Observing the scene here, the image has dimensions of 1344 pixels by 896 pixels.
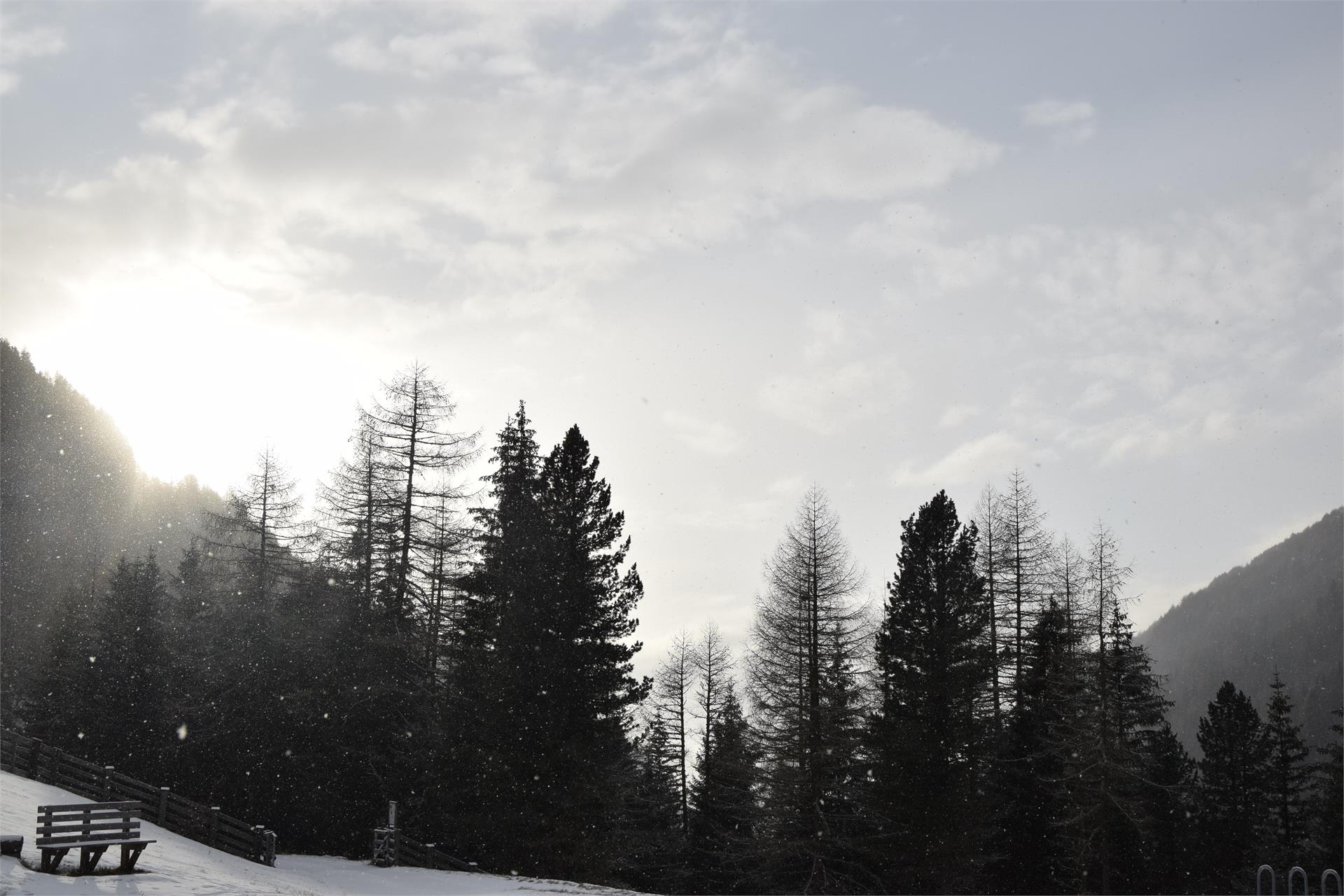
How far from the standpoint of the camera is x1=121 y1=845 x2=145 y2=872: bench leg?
693 inches

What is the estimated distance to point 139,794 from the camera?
83.7ft

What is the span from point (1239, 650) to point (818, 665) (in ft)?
554

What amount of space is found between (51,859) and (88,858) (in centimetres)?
56

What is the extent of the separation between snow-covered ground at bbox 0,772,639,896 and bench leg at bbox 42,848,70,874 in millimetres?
191

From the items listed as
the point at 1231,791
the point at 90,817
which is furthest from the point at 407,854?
the point at 1231,791

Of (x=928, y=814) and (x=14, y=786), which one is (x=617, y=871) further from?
(x=14, y=786)

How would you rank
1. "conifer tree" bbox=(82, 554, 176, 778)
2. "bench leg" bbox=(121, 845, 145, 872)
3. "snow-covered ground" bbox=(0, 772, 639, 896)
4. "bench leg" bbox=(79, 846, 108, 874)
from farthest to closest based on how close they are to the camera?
1. "conifer tree" bbox=(82, 554, 176, 778)
2. "bench leg" bbox=(121, 845, 145, 872)
3. "bench leg" bbox=(79, 846, 108, 874)
4. "snow-covered ground" bbox=(0, 772, 639, 896)

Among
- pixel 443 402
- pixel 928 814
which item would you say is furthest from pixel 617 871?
pixel 443 402

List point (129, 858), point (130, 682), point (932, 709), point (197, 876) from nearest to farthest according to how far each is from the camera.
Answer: point (129, 858) < point (197, 876) < point (932, 709) < point (130, 682)

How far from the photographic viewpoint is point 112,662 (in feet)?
133

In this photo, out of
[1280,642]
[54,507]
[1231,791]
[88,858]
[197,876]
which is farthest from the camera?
[1280,642]

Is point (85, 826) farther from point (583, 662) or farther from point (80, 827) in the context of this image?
point (583, 662)

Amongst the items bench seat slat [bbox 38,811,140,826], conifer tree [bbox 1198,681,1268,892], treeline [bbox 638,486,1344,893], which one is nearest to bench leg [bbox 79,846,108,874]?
bench seat slat [bbox 38,811,140,826]

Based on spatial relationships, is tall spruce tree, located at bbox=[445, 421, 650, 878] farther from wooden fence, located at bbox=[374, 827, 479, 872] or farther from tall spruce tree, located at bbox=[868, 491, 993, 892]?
tall spruce tree, located at bbox=[868, 491, 993, 892]
